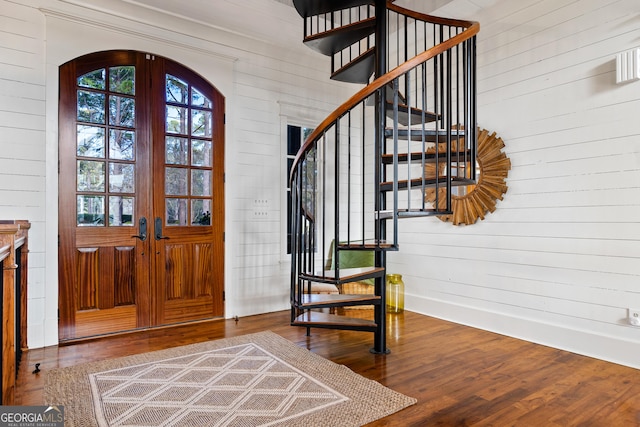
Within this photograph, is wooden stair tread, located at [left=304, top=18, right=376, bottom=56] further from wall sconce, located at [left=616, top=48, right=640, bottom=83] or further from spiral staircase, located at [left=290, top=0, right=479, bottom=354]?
wall sconce, located at [left=616, top=48, right=640, bottom=83]

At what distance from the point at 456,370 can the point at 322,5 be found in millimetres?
3025

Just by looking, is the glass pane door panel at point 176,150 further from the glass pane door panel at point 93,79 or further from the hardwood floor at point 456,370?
the hardwood floor at point 456,370

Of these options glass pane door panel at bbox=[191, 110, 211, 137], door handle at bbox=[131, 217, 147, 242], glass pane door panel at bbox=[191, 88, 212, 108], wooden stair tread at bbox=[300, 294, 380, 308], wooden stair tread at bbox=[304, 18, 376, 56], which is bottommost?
wooden stair tread at bbox=[300, 294, 380, 308]

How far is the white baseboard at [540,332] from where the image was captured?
2.90m

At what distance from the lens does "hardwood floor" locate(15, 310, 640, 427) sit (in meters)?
2.17

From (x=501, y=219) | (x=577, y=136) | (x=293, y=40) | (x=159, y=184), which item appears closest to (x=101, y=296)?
(x=159, y=184)

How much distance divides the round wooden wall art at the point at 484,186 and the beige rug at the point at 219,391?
6.86 feet

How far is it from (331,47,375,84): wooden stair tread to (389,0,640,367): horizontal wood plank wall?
1074mm

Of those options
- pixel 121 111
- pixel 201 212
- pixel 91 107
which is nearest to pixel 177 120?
pixel 121 111

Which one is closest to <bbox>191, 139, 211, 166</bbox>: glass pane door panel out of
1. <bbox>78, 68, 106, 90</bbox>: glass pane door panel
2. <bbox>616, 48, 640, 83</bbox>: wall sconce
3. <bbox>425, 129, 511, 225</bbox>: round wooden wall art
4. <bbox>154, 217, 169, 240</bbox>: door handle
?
<bbox>154, 217, 169, 240</bbox>: door handle

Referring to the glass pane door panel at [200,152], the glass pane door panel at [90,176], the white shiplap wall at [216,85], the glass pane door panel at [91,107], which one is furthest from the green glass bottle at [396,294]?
the glass pane door panel at [91,107]

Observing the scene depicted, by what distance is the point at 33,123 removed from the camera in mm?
3275

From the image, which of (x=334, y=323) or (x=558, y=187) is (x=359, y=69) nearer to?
(x=558, y=187)

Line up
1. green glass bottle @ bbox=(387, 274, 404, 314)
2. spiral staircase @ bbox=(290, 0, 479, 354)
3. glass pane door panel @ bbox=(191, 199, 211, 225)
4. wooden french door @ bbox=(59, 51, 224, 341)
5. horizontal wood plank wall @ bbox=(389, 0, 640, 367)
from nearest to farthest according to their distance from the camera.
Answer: spiral staircase @ bbox=(290, 0, 479, 354) < horizontal wood plank wall @ bbox=(389, 0, 640, 367) < wooden french door @ bbox=(59, 51, 224, 341) < glass pane door panel @ bbox=(191, 199, 211, 225) < green glass bottle @ bbox=(387, 274, 404, 314)
